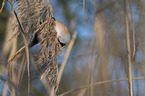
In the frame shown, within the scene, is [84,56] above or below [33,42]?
below

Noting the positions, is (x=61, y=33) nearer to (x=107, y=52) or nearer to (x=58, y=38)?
(x=58, y=38)

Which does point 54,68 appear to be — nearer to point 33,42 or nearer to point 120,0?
point 33,42

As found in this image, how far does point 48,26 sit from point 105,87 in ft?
1.06

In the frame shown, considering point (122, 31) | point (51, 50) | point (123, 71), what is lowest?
point (123, 71)


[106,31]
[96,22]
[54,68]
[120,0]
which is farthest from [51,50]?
[120,0]

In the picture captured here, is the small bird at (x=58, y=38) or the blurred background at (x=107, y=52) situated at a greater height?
the small bird at (x=58, y=38)

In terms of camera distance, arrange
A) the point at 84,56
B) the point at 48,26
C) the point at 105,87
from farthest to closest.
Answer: the point at 84,56, the point at 105,87, the point at 48,26

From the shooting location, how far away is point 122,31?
89cm

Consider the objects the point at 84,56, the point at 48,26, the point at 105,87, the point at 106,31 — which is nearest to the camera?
the point at 48,26

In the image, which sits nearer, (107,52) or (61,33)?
(61,33)

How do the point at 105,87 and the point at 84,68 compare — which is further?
the point at 84,68

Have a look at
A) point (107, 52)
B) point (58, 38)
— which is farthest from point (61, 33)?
point (107, 52)

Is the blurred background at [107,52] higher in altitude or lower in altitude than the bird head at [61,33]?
lower

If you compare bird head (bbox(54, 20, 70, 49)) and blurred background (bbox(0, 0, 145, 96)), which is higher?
bird head (bbox(54, 20, 70, 49))
